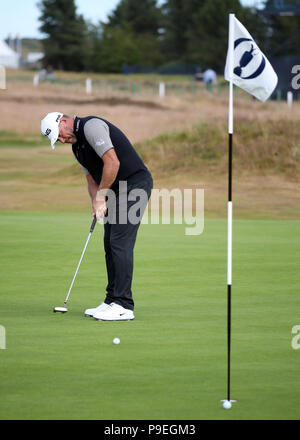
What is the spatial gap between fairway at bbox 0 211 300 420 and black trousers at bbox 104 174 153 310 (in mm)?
362

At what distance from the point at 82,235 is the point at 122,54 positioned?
8073 cm

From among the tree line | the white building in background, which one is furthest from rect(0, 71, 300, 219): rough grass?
the white building in background

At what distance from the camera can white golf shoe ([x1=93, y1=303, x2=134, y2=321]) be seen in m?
8.78

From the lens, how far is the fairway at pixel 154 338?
235 inches

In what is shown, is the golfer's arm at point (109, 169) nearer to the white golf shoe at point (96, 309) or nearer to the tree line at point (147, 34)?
the white golf shoe at point (96, 309)

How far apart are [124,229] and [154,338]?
4.27 feet

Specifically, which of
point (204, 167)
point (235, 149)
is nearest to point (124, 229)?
Answer: point (204, 167)

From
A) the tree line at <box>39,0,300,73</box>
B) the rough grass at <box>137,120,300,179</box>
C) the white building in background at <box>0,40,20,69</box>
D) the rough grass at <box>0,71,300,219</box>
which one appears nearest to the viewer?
the rough grass at <box>0,71,300,219</box>

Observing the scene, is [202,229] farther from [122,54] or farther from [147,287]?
[122,54]

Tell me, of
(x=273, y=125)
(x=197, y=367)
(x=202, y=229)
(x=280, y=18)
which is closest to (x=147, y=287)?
(x=197, y=367)

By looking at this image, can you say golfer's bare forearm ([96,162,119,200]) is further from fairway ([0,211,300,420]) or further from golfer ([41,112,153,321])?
fairway ([0,211,300,420])

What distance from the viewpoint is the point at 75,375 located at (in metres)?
6.63

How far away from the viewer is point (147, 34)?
111312 mm

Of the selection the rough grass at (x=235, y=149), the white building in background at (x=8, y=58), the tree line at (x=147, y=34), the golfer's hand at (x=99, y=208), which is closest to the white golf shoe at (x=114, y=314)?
the golfer's hand at (x=99, y=208)
